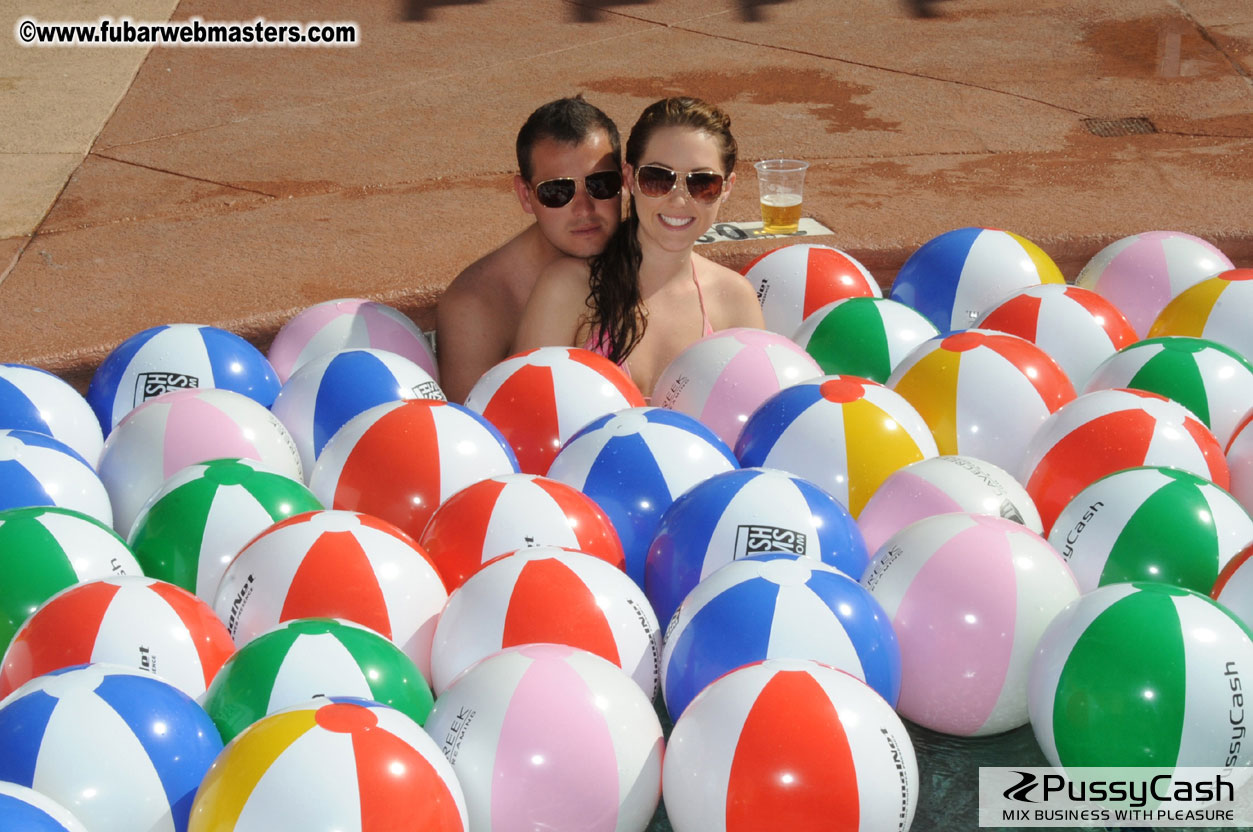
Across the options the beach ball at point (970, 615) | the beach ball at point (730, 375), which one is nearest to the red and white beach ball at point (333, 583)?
Result: the beach ball at point (970, 615)

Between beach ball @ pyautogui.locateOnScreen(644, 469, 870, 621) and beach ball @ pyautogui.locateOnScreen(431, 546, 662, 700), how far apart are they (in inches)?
10.2

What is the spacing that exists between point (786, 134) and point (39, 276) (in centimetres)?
402

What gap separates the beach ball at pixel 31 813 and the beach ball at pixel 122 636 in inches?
19.0

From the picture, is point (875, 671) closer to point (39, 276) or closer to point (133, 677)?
point (133, 677)

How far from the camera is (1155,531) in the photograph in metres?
3.41

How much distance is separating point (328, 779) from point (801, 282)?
329 centimetres

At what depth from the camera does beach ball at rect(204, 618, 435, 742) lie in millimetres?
2787

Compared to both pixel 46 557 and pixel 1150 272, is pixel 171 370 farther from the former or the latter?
pixel 1150 272

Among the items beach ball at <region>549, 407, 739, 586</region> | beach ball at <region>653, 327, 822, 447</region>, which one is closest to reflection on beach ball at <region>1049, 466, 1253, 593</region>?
beach ball at <region>549, 407, 739, 586</region>

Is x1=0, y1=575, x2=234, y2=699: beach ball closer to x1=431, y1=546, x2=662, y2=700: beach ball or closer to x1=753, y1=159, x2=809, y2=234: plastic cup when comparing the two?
x1=431, y1=546, x2=662, y2=700: beach ball

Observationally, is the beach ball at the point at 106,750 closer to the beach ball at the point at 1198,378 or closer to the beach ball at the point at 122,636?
the beach ball at the point at 122,636

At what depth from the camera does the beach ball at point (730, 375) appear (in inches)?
172

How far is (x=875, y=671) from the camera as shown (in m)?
3.03

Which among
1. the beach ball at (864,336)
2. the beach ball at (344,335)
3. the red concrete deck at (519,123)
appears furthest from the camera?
the red concrete deck at (519,123)
